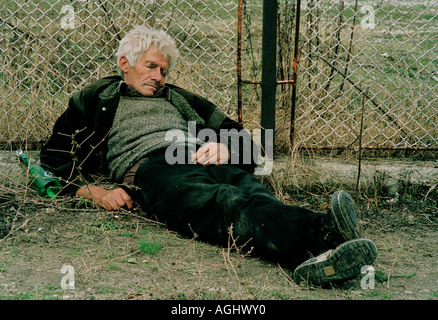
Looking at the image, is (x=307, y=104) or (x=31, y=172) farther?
(x=307, y=104)

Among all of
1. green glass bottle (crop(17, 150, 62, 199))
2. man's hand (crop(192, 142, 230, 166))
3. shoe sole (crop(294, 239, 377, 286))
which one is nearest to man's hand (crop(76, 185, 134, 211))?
green glass bottle (crop(17, 150, 62, 199))

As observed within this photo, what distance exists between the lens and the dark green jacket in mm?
3627

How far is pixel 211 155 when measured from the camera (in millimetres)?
3404

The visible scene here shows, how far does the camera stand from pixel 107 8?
5.07 metres

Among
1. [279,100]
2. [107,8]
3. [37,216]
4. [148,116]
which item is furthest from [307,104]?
[37,216]

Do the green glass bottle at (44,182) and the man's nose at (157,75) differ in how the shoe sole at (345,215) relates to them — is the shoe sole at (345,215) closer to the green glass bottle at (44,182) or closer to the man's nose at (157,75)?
the man's nose at (157,75)

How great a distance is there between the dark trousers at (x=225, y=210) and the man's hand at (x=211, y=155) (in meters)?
0.05

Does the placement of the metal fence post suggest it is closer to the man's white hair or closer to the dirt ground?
the man's white hair

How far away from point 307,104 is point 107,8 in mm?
2155

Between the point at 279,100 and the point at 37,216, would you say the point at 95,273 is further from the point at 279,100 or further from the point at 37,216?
the point at 279,100

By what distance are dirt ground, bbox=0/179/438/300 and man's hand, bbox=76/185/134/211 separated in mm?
54

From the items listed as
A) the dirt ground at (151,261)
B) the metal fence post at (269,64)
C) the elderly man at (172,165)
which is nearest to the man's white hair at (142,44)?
the elderly man at (172,165)

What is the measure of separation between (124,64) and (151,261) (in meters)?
1.64

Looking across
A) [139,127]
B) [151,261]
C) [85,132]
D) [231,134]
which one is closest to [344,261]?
[151,261]
